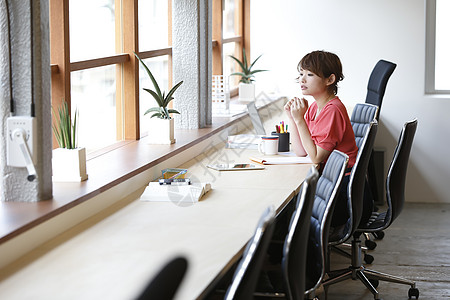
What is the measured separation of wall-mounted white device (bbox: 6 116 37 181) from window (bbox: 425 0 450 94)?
4198 mm

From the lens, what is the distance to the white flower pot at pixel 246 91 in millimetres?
5359

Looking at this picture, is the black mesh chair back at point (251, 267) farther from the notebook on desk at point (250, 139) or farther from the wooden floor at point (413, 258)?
the notebook on desk at point (250, 139)

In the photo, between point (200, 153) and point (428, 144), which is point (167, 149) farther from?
point (428, 144)

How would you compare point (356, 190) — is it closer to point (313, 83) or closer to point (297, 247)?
point (313, 83)

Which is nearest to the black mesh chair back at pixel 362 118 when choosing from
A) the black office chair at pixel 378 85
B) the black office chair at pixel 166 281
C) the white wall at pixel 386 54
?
the black office chair at pixel 378 85

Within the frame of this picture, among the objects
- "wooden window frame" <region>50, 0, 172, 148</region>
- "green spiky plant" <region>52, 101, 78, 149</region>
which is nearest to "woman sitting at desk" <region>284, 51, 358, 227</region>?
"wooden window frame" <region>50, 0, 172, 148</region>

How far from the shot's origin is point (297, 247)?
220 cm

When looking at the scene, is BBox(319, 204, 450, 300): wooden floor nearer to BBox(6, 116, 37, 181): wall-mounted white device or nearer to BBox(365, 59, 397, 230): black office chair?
BBox(365, 59, 397, 230): black office chair

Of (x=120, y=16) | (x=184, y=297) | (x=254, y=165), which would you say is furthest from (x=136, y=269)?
(x=120, y=16)

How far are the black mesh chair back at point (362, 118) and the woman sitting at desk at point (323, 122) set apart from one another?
2.33ft

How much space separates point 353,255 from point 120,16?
1726mm

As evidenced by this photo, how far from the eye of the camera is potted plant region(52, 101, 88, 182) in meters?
2.49

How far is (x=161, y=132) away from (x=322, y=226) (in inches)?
48.6

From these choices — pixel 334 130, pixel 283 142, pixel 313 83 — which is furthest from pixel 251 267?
pixel 283 142
